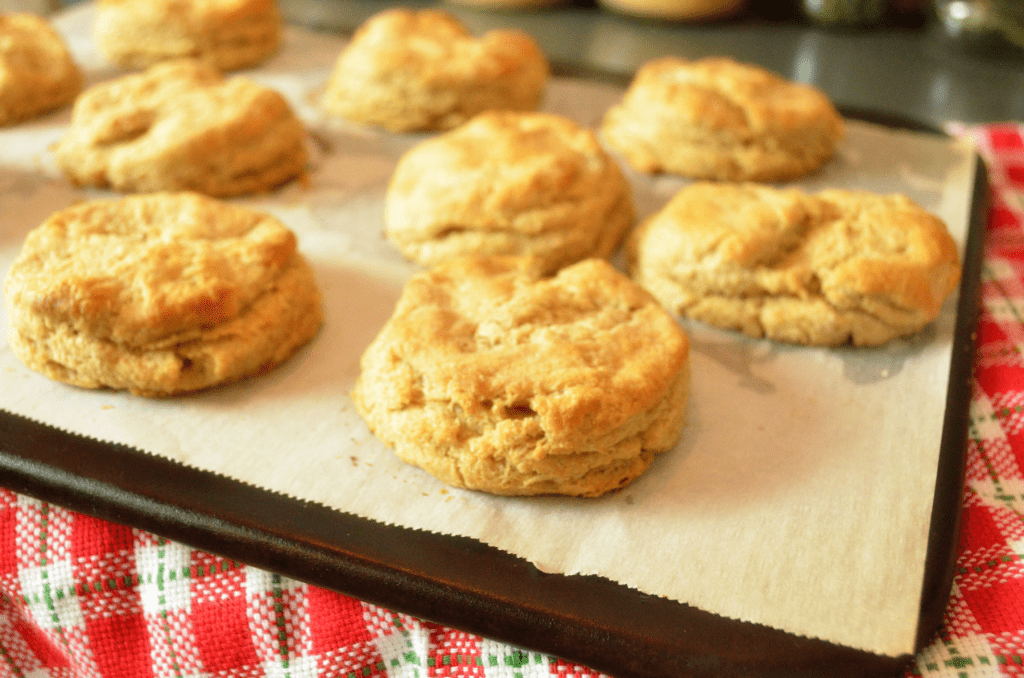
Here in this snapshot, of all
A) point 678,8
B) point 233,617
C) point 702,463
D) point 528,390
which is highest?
point 678,8

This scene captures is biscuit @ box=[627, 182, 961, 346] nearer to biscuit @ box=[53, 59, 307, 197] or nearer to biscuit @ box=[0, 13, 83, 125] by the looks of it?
biscuit @ box=[53, 59, 307, 197]

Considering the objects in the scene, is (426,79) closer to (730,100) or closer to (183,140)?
(183,140)

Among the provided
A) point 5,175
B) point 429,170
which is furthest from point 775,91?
point 5,175

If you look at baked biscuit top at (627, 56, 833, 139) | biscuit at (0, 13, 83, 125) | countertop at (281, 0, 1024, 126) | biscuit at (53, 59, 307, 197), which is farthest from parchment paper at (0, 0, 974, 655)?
countertop at (281, 0, 1024, 126)

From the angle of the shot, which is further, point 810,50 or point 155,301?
point 810,50

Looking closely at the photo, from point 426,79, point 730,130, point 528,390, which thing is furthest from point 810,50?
point 528,390

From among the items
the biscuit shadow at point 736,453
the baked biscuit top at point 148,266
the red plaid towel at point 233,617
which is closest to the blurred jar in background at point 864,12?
the biscuit shadow at point 736,453
